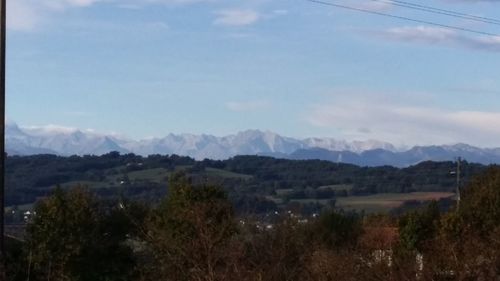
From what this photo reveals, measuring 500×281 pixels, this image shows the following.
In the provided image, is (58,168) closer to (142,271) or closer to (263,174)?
(263,174)

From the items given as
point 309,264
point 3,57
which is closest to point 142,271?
point 309,264

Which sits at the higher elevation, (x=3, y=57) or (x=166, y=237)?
(x=3, y=57)

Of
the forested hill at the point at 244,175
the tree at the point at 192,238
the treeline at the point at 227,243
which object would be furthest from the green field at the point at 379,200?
the tree at the point at 192,238

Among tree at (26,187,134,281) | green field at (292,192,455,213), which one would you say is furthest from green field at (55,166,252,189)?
tree at (26,187,134,281)

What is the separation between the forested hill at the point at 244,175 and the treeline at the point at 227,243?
3902cm

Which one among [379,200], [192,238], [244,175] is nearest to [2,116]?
[192,238]

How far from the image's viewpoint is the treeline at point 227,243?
15.9 meters

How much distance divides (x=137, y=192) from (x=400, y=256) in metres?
51.8

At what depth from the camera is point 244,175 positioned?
100188 mm

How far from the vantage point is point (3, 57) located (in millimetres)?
17094

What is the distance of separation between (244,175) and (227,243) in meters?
83.1

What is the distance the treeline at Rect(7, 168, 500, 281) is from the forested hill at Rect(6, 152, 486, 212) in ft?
128

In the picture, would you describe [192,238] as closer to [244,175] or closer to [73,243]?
[73,243]

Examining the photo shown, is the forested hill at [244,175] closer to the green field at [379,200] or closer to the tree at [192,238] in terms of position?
the green field at [379,200]
